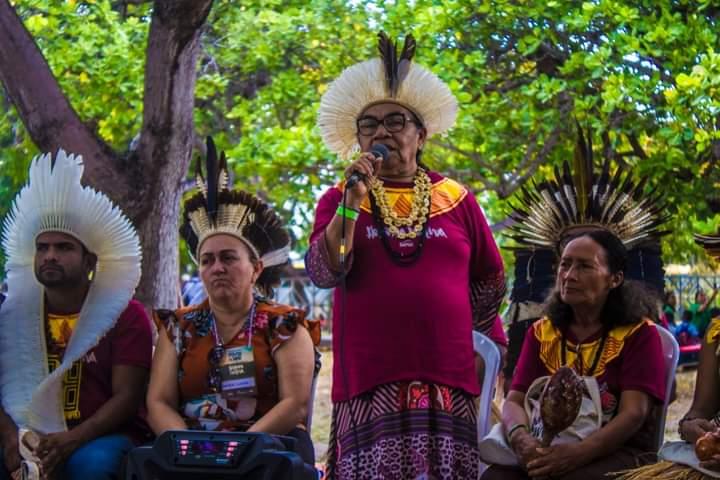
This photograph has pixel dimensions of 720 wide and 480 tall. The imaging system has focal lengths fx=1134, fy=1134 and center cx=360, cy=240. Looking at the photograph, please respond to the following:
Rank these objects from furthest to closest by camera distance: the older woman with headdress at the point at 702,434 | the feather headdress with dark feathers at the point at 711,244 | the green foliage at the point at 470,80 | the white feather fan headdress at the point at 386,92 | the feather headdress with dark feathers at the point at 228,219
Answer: the green foliage at the point at 470,80
the feather headdress with dark feathers at the point at 228,219
the white feather fan headdress at the point at 386,92
the feather headdress with dark feathers at the point at 711,244
the older woman with headdress at the point at 702,434

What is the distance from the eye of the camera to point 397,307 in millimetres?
4012

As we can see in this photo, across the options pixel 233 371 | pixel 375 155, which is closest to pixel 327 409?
pixel 233 371

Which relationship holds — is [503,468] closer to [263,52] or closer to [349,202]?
[349,202]

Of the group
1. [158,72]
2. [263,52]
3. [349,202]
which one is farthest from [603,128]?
[349,202]

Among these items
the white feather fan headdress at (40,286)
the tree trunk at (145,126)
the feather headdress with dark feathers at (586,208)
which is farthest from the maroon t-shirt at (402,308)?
the tree trunk at (145,126)

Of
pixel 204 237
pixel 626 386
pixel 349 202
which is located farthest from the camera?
pixel 204 237

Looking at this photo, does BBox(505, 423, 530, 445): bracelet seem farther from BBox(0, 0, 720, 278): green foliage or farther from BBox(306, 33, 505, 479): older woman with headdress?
BBox(0, 0, 720, 278): green foliage

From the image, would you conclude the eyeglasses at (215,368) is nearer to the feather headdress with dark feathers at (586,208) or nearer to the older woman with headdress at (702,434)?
the feather headdress with dark feathers at (586,208)

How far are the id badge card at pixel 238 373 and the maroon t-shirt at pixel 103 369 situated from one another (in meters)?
0.42

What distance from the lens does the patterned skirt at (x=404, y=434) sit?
158 inches

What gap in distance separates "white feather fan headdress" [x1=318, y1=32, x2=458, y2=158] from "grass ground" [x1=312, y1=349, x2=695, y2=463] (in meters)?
4.19

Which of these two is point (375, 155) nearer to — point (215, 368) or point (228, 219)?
point (228, 219)

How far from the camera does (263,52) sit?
1122cm

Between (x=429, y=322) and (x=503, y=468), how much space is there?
2.03 ft
